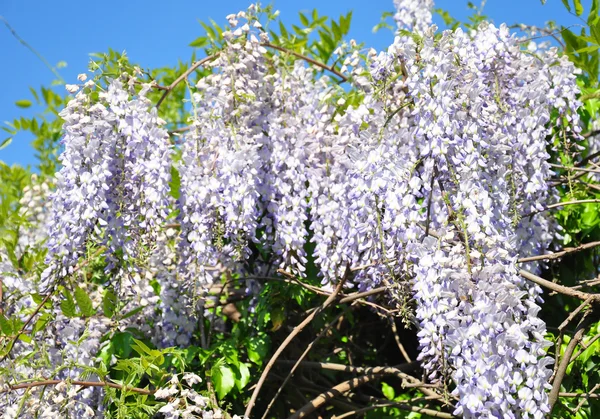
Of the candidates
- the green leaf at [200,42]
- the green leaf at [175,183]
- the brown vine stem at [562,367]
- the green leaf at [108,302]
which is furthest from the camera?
the green leaf at [200,42]

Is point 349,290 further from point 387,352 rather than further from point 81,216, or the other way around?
point 81,216

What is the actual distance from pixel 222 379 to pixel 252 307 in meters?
0.46

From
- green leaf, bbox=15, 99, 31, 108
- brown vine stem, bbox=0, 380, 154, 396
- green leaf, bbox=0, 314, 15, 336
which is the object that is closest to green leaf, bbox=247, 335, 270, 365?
brown vine stem, bbox=0, 380, 154, 396

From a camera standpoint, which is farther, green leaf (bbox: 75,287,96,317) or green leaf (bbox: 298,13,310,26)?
green leaf (bbox: 298,13,310,26)

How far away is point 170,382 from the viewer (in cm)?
246

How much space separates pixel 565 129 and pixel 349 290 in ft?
3.82

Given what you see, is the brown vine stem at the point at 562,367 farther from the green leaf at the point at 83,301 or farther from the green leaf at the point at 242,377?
the green leaf at the point at 83,301

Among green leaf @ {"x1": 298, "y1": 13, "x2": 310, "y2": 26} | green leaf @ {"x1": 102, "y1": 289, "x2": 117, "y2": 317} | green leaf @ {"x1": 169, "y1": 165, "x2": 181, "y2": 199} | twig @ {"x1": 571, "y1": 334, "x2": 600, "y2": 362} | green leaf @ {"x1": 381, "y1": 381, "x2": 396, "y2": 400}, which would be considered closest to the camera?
twig @ {"x1": 571, "y1": 334, "x2": 600, "y2": 362}

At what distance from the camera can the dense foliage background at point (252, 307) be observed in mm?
2551

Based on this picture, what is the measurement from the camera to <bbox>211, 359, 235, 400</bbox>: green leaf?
2.63 metres

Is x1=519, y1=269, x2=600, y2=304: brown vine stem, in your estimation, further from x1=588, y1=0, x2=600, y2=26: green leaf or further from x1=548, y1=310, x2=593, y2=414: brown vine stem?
x1=588, y1=0, x2=600, y2=26: green leaf

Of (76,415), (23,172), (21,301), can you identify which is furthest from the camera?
(23,172)

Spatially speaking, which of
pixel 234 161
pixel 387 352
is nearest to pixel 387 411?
pixel 387 352

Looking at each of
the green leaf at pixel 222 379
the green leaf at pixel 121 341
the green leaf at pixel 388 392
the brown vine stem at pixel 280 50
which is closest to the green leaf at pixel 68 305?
the green leaf at pixel 121 341
